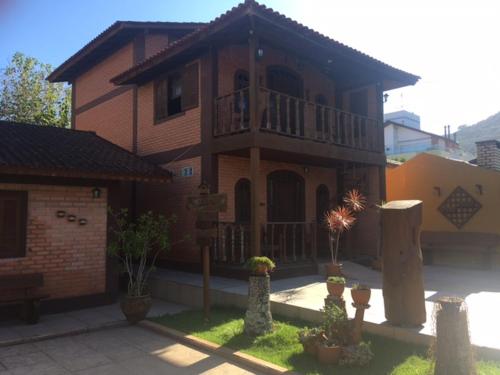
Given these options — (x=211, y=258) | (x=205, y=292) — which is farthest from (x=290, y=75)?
(x=205, y=292)

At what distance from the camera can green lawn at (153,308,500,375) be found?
4.70 metres

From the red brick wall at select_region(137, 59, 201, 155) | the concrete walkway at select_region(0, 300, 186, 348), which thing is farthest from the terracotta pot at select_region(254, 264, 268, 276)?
the red brick wall at select_region(137, 59, 201, 155)

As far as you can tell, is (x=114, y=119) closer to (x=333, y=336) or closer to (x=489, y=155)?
(x=333, y=336)

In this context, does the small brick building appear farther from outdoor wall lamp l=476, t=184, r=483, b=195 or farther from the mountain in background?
the mountain in background

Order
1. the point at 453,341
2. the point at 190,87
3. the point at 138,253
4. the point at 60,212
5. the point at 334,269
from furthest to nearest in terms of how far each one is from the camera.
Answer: the point at 190,87 < the point at 334,269 < the point at 60,212 < the point at 138,253 < the point at 453,341

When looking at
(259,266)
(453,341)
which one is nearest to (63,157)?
(259,266)

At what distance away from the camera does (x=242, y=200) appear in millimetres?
11094

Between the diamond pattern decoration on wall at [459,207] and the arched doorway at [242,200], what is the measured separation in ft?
22.3

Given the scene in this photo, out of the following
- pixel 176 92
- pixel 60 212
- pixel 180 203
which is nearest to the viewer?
pixel 60 212

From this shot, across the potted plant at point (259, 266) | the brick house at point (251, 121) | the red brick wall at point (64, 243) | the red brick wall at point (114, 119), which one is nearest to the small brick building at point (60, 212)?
the red brick wall at point (64, 243)

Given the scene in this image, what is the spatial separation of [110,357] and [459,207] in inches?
451

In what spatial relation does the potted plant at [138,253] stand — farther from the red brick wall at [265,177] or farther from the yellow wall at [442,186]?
the yellow wall at [442,186]

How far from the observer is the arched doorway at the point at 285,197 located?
11.9 meters

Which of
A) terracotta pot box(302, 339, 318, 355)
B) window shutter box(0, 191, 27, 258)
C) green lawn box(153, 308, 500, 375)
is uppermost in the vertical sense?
window shutter box(0, 191, 27, 258)
